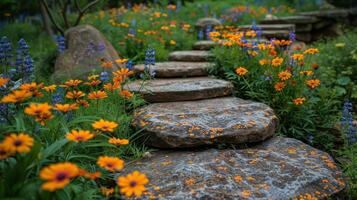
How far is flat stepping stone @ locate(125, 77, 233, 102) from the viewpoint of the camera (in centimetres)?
379

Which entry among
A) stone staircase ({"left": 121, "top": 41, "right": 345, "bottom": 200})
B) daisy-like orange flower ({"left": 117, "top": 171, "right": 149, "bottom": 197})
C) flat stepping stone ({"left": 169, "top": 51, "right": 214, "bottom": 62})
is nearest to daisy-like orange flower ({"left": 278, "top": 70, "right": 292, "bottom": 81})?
stone staircase ({"left": 121, "top": 41, "right": 345, "bottom": 200})

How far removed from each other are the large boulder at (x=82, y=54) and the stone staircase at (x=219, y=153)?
0.94 m

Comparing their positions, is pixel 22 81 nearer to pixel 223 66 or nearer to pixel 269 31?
pixel 223 66

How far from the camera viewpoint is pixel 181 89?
3.87 metres

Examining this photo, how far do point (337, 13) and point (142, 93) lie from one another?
6.46 m

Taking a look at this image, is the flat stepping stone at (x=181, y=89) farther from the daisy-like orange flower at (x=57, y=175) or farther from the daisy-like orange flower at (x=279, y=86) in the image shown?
the daisy-like orange flower at (x=57, y=175)

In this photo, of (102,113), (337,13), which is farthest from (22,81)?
(337,13)

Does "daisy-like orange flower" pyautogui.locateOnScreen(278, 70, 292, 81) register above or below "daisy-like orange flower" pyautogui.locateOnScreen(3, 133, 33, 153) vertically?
below

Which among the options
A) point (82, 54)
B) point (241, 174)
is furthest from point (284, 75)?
point (82, 54)

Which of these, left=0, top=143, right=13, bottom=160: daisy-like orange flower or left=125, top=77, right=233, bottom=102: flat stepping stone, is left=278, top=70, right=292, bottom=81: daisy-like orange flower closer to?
left=125, top=77, right=233, bottom=102: flat stepping stone

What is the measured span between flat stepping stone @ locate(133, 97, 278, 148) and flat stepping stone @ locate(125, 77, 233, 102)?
0.19 meters

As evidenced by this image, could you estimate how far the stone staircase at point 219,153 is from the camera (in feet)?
8.47

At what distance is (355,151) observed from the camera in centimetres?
326

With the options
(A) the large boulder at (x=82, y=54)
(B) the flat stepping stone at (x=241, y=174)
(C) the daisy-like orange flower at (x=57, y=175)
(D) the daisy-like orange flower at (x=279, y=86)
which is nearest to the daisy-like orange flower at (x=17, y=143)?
(C) the daisy-like orange flower at (x=57, y=175)
